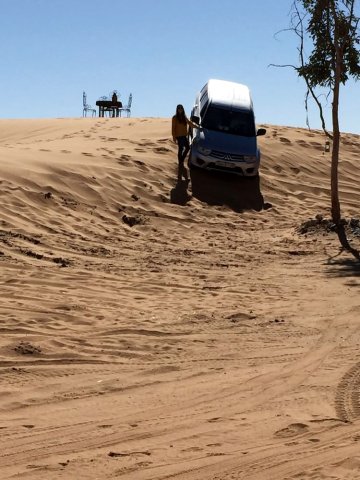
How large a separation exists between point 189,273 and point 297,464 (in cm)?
647

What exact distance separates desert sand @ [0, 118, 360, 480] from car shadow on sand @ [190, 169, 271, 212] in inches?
2.1

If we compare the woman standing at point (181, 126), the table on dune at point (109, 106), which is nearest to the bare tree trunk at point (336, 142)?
the woman standing at point (181, 126)

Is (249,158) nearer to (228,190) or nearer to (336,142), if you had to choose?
(228,190)

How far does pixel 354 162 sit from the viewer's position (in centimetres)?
2288

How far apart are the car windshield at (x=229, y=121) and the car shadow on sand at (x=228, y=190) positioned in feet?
3.17

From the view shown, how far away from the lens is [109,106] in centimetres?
4606

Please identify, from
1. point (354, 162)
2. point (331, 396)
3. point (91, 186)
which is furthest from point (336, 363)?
point (354, 162)

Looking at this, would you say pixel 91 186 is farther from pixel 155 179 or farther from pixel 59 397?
pixel 59 397

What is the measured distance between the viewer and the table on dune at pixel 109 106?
Result: 45.7m

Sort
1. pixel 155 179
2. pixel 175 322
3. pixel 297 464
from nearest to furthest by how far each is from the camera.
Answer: pixel 297 464 → pixel 175 322 → pixel 155 179

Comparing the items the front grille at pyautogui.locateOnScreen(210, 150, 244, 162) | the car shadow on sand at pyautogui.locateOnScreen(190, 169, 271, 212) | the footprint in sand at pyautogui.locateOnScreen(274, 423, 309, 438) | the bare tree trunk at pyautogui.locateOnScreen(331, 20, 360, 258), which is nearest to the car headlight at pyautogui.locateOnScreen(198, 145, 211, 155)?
the front grille at pyautogui.locateOnScreen(210, 150, 244, 162)

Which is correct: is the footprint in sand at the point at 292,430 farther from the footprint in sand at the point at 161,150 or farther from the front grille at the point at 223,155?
the footprint in sand at the point at 161,150

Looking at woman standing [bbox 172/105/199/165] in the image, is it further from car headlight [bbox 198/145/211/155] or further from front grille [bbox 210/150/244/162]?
front grille [bbox 210/150/244/162]

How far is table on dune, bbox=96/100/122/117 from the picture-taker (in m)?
45.7
